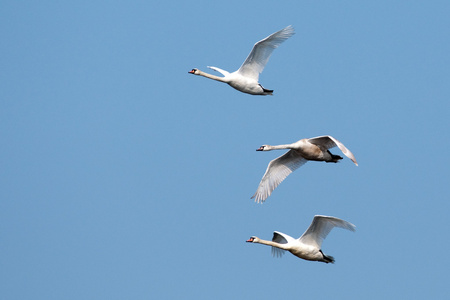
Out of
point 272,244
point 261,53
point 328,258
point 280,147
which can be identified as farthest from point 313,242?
point 261,53

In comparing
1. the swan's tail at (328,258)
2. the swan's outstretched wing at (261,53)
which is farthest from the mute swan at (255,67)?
the swan's tail at (328,258)

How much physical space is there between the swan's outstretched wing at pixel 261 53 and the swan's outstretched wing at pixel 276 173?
3046 millimetres

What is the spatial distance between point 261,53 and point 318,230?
21.6 ft

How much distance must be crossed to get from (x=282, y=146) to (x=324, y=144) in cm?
142

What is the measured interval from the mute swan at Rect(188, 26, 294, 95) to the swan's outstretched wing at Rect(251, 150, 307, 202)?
2466 mm

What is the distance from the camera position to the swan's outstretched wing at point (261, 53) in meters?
31.8

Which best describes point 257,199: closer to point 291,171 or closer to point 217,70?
point 291,171

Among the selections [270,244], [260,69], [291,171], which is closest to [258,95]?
[260,69]

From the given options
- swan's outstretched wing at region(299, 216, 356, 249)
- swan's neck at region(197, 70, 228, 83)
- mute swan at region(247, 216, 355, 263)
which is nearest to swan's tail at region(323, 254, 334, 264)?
mute swan at region(247, 216, 355, 263)

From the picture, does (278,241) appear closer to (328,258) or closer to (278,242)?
(278,242)

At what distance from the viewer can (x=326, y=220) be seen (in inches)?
1164

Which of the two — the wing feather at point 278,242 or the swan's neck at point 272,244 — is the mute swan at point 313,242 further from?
the wing feather at point 278,242

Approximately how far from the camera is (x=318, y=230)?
98.0ft

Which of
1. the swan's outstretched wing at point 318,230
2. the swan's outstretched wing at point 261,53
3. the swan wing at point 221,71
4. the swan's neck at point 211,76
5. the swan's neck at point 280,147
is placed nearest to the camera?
the swan's outstretched wing at point 318,230
